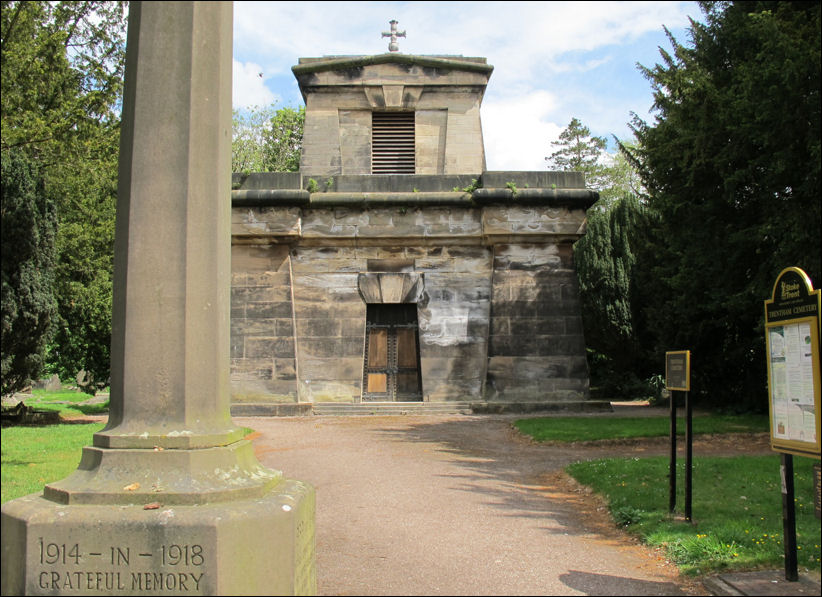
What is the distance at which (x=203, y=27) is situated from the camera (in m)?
4.14

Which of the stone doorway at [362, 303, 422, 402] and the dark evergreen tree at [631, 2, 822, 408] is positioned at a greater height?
the dark evergreen tree at [631, 2, 822, 408]

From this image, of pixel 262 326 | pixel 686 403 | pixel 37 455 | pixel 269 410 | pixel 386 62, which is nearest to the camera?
pixel 686 403

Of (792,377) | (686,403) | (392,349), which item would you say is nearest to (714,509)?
(686,403)

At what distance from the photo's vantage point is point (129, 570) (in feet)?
11.3

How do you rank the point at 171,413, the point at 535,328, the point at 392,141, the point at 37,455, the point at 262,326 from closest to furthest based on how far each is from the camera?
the point at 171,413 < the point at 37,455 < the point at 262,326 < the point at 535,328 < the point at 392,141

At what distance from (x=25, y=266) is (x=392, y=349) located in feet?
25.9

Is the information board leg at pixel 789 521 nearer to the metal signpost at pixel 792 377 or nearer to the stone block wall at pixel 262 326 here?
the metal signpost at pixel 792 377

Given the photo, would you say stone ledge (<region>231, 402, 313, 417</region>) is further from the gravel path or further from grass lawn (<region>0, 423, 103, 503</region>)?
grass lawn (<region>0, 423, 103, 503</region>)

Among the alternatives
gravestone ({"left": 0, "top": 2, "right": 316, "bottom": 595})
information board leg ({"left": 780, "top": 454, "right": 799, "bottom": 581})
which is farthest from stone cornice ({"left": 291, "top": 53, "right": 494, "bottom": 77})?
information board leg ({"left": 780, "top": 454, "right": 799, "bottom": 581})

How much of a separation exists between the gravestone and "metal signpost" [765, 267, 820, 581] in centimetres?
341

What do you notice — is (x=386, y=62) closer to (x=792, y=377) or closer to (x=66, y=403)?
(x=792, y=377)

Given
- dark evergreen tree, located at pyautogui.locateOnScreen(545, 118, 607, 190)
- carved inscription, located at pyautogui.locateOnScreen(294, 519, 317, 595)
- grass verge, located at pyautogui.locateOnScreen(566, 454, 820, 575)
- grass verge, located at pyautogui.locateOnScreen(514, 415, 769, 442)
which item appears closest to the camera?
carved inscription, located at pyautogui.locateOnScreen(294, 519, 317, 595)

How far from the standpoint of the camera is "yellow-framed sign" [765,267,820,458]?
4.79m

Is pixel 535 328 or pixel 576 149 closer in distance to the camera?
pixel 535 328
